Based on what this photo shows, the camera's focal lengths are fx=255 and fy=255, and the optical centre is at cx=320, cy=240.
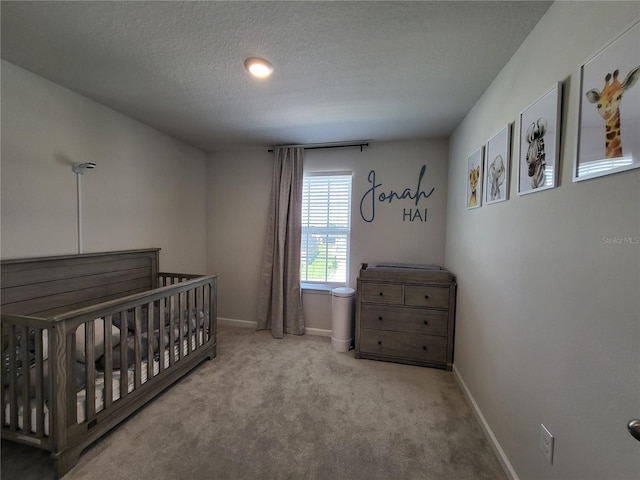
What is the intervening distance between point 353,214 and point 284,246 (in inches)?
36.9

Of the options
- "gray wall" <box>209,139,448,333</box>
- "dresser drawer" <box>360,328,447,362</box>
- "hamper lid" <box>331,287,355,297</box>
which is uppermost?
"gray wall" <box>209,139,448,333</box>

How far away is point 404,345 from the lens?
252 cm

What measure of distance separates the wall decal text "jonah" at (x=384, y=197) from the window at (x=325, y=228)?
0.68 feet

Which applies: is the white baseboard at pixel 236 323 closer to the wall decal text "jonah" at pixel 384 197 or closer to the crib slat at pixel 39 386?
the wall decal text "jonah" at pixel 384 197

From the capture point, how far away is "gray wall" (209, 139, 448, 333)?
2.94 m

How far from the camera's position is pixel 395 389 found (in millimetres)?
2115

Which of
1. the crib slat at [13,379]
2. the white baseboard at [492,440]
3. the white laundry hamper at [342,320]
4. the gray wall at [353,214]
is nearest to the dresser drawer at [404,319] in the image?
the white laundry hamper at [342,320]

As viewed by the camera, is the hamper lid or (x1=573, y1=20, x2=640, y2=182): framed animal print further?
the hamper lid

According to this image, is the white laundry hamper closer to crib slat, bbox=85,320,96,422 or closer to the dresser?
the dresser

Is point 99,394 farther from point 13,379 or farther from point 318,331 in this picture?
point 318,331

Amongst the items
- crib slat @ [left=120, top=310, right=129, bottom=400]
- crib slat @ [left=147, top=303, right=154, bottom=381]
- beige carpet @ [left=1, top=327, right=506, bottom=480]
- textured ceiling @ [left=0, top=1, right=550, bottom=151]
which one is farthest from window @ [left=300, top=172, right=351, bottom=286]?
crib slat @ [left=120, top=310, right=129, bottom=400]

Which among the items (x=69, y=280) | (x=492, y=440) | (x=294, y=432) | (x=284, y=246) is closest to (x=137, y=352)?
(x=69, y=280)

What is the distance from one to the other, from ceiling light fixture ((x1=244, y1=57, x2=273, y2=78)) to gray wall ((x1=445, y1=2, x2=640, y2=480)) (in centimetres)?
143

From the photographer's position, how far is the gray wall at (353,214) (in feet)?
9.63
